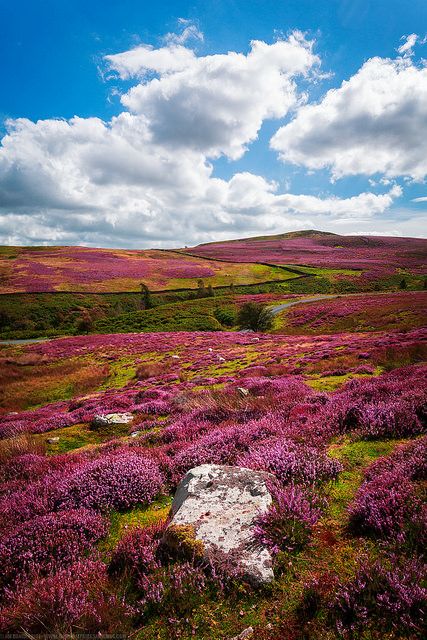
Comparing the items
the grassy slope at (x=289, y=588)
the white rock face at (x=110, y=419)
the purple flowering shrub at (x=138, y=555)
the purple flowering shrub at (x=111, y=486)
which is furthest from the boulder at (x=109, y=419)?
the purple flowering shrub at (x=138, y=555)

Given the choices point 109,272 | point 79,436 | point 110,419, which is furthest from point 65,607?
point 109,272

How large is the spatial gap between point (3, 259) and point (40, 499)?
16197 centimetres

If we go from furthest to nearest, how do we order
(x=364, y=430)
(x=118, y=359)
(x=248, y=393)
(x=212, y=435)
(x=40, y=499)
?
1. (x=118, y=359)
2. (x=248, y=393)
3. (x=212, y=435)
4. (x=364, y=430)
5. (x=40, y=499)

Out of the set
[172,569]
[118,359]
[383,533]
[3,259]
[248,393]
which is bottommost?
[118,359]

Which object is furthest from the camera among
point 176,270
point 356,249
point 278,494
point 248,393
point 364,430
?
point 356,249

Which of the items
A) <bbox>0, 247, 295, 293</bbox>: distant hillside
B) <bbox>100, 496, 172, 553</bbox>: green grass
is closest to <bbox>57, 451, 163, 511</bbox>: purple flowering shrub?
<bbox>100, 496, 172, 553</bbox>: green grass

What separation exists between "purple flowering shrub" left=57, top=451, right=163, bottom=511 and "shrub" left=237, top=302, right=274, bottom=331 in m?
56.0

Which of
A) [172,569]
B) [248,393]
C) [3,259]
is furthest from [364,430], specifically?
[3,259]

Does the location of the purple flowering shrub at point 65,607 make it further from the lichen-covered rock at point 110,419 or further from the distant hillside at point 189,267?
the distant hillside at point 189,267

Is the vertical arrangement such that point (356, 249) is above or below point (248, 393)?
above

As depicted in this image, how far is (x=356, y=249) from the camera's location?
7131 inches

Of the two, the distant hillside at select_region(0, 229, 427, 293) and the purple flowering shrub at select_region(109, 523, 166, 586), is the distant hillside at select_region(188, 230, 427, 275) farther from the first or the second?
the purple flowering shrub at select_region(109, 523, 166, 586)

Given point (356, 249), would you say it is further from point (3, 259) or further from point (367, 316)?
point (3, 259)

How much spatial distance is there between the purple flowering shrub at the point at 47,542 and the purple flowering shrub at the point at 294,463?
9.35 ft
